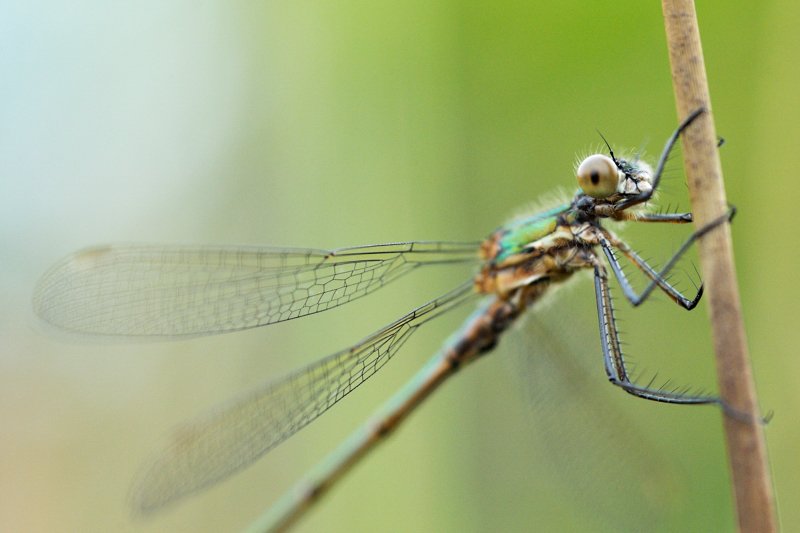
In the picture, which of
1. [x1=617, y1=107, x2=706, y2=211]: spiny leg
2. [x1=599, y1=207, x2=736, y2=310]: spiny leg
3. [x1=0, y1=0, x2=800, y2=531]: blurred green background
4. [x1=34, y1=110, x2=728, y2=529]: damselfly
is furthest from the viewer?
[x1=0, y1=0, x2=800, y2=531]: blurred green background

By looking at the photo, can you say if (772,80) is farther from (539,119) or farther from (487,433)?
(487,433)

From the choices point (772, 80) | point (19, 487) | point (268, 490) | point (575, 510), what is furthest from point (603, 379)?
point (19, 487)

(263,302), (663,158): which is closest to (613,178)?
(663,158)

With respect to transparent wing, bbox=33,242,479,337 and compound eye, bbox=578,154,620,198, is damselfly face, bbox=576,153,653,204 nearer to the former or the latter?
compound eye, bbox=578,154,620,198

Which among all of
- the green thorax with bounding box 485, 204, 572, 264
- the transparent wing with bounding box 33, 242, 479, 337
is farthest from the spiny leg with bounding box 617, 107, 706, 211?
the transparent wing with bounding box 33, 242, 479, 337

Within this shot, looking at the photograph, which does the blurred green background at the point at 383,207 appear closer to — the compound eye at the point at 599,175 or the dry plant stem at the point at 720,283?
the compound eye at the point at 599,175

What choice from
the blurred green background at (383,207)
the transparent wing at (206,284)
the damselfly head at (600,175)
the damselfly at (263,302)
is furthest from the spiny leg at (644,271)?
the transparent wing at (206,284)
